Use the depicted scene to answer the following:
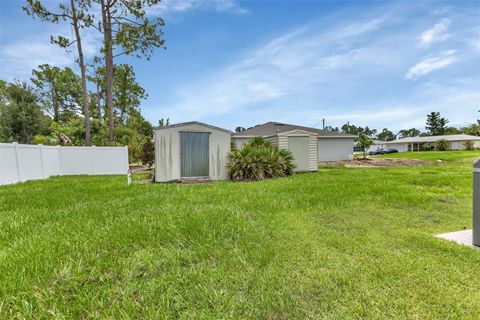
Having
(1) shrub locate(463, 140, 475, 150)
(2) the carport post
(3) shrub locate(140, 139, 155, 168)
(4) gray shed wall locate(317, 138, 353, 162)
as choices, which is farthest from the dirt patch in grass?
(1) shrub locate(463, 140, 475, 150)

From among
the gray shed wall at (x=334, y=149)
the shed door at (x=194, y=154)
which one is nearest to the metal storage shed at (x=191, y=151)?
the shed door at (x=194, y=154)

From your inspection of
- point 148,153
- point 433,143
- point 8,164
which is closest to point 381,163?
point 148,153

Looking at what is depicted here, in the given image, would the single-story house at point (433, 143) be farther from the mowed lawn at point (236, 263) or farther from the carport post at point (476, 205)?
the carport post at point (476, 205)

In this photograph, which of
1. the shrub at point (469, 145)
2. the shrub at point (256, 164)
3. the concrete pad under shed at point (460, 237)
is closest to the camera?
the concrete pad under shed at point (460, 237)

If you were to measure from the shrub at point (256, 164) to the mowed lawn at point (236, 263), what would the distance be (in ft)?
16.4

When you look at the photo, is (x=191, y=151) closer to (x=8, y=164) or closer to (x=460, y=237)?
(x=8, y=164)

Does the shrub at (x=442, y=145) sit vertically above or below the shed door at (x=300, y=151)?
above

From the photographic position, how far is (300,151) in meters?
12.8

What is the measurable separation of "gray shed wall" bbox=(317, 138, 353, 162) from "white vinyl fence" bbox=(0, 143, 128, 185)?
53.7ft

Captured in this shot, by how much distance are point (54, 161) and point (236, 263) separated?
532 inches

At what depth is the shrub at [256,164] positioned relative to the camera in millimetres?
9797

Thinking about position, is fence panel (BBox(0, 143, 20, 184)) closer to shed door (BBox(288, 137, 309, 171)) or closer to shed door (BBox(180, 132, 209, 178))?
shed door (BBox(180, 132, 209, 178))

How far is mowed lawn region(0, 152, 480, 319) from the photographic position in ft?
6.24

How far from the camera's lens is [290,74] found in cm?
1548
